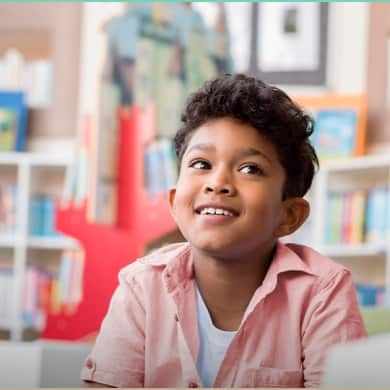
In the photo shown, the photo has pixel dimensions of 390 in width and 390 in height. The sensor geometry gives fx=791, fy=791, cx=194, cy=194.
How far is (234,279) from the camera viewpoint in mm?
532

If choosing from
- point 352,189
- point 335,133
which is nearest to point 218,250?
point 335,133

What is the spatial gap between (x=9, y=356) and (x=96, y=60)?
2.18 meters

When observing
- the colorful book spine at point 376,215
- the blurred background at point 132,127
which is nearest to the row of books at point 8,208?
the blurred background at point 132,127

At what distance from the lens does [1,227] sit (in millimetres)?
2414

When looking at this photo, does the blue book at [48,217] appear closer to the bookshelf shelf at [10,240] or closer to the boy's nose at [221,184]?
Result: the bookshelf shelf at [10,240]

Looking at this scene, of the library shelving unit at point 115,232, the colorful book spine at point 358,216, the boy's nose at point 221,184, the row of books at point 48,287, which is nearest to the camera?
the boy's nose at point 221,184

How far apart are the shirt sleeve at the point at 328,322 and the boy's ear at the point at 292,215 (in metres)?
0.05

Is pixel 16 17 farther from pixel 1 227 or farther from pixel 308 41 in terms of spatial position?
pixel 308 41

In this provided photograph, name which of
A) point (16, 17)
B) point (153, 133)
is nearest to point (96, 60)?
point (16, 17)

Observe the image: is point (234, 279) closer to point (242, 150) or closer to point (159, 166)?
point (242, 150)

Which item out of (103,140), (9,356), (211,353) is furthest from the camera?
(103,140)

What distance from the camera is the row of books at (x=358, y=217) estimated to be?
2102 mm

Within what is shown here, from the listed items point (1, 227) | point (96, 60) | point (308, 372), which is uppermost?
point (96, 60)

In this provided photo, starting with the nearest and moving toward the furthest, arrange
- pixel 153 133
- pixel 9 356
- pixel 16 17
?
pixel 9 356 < pixel 153 133 < pixel 16 17
